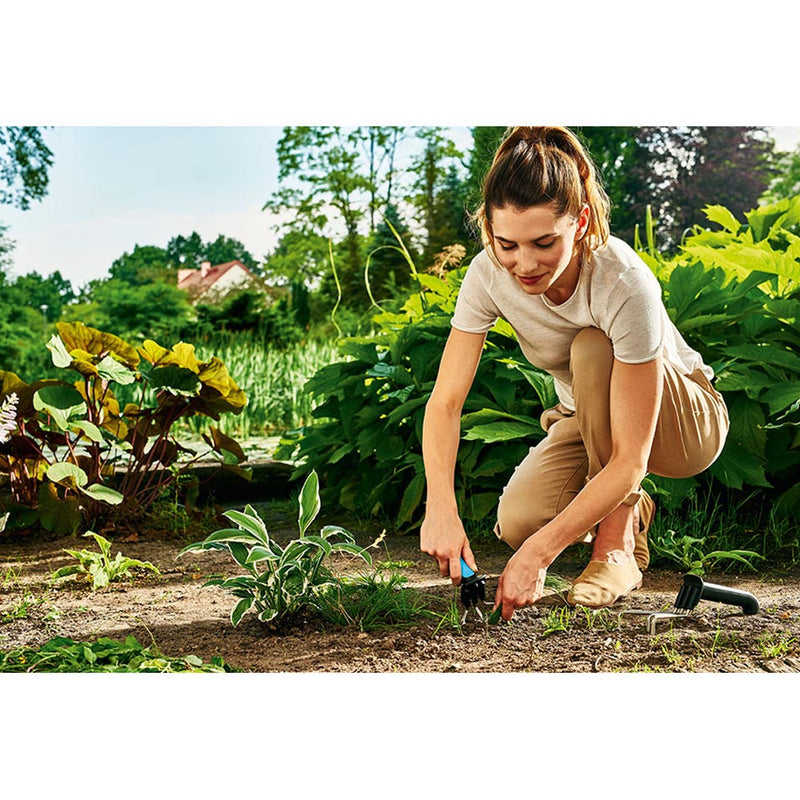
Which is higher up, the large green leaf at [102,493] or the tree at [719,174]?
the tree at [719,174]

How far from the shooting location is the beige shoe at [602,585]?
2.05 metres

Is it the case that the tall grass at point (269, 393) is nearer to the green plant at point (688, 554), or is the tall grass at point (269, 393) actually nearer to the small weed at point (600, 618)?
the green plant at point (688, 554)

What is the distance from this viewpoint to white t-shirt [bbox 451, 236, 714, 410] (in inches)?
73.8

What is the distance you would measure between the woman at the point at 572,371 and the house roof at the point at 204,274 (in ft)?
21.3

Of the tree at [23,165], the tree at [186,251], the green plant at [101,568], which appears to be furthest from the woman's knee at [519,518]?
the tree at [186,251]

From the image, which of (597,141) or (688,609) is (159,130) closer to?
(597,141)

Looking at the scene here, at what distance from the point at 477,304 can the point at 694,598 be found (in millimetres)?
825

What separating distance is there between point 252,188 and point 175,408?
625 centimetres

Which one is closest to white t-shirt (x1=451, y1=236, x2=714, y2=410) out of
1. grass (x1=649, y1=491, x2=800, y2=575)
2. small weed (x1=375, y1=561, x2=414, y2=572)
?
grass (x1=649, y1=491, x2=800, y2=575)

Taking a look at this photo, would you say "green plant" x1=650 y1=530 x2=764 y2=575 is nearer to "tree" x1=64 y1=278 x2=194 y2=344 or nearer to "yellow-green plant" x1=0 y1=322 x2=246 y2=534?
"yellow-green plant" x1=0 y1=322 x2=246 y2=534

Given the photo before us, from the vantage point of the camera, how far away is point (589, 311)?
1958mm

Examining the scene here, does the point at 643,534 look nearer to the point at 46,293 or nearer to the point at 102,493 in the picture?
the point at 102,493

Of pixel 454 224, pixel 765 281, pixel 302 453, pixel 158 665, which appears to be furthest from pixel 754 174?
pixel 158 665

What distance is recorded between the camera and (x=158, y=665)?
1.70 m
